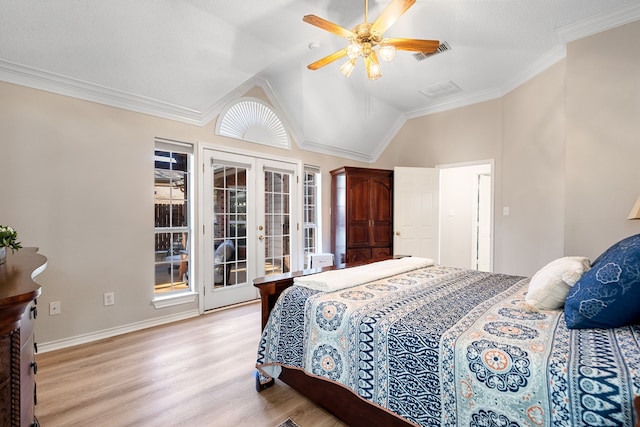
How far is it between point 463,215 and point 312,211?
9.52 ft

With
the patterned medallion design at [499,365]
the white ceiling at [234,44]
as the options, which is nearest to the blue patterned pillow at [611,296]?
the patterned medallion design at [499,365]

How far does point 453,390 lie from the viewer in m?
1.16

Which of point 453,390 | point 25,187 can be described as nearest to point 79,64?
point 25,187

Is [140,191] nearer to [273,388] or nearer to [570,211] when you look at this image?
[273,388]

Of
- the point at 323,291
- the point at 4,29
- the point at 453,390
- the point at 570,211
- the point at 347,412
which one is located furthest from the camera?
the point at 570,211

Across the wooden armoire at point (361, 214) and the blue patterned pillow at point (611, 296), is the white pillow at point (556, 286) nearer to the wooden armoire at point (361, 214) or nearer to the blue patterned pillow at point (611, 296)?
the blue patterned pillow at point (611, 296)

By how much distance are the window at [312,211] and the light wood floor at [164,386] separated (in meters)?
2.15

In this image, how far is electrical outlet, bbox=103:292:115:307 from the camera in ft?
9.55

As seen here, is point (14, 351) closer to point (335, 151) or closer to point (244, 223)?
point (244, 223)

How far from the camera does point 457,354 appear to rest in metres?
1.16

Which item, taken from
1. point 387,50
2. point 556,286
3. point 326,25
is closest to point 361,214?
point 387,50

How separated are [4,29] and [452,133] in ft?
16.7

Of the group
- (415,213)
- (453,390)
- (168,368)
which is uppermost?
(415,213)

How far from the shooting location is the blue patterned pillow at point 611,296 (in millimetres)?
1123
